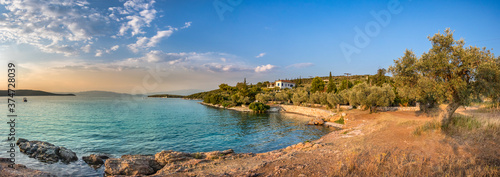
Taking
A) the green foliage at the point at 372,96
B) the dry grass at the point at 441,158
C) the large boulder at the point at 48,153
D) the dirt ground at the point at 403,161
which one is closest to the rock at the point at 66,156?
the large boulder at the point at 48,153

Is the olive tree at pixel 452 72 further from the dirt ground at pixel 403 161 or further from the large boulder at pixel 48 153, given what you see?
the large boulder at pixel 48 153

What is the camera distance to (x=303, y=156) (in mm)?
11617

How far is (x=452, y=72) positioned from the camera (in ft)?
43.8

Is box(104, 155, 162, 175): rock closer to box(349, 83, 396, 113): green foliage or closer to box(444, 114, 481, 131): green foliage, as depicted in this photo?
box(444, 114, 481, 131): green foliage

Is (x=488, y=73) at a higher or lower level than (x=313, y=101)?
higher

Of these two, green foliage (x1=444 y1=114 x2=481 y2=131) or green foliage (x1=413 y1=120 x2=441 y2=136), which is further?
green foliage (x1=413 y1=120 x2=441 y2=136)

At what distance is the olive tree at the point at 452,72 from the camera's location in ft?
40.9

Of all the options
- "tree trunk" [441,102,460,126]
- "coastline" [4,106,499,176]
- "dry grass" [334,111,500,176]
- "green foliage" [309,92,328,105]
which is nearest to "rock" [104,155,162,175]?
"coastline" [4,106,499,176]

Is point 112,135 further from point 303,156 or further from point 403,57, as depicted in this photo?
point 403,57

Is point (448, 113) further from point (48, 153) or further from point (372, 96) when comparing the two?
point (48, 153)

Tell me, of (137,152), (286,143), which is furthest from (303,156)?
(137,152)

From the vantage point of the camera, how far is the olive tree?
12477 mm

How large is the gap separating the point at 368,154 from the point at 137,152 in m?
17.9

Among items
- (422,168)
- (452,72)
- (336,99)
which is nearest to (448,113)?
(452,72)
